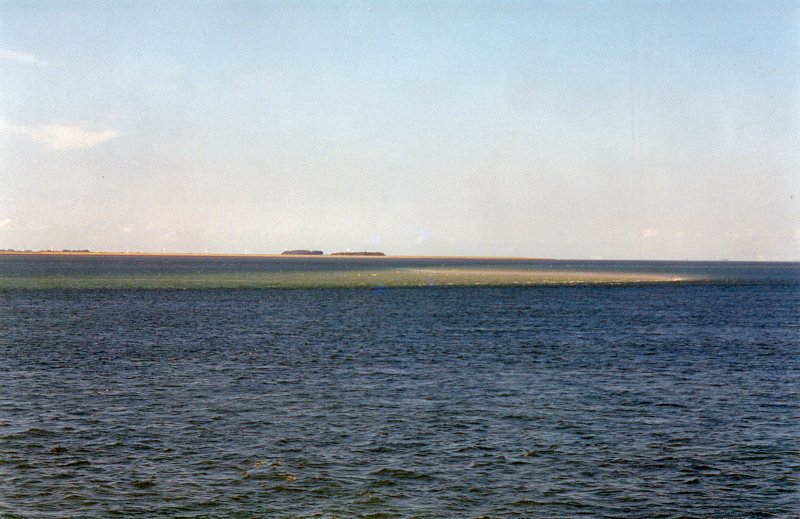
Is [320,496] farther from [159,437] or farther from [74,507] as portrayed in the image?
[159,437]

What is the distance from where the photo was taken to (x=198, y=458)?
966 inches

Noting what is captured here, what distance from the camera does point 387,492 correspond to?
2158 cm

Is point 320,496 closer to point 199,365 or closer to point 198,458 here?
point 198,458

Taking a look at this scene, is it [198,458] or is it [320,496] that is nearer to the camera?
[320,496]

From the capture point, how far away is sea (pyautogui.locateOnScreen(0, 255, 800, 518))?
2117 centimetres

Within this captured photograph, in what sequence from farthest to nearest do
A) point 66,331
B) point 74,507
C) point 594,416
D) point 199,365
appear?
point 66,331 < point 199,365 < point 594,416 < point 74,507

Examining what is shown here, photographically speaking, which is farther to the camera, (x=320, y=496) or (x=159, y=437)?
(x=159, y=437)

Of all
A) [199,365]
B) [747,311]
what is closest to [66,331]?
[199,365]

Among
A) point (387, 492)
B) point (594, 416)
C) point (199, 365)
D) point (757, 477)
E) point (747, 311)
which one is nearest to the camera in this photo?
point (387, 492)

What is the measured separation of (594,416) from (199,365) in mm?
24366

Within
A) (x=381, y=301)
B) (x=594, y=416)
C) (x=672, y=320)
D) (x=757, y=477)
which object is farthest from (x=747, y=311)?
(x=757, y=477)

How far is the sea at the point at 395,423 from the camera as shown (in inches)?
834

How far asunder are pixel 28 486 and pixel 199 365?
23381 mm

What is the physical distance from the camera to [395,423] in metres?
29.6
